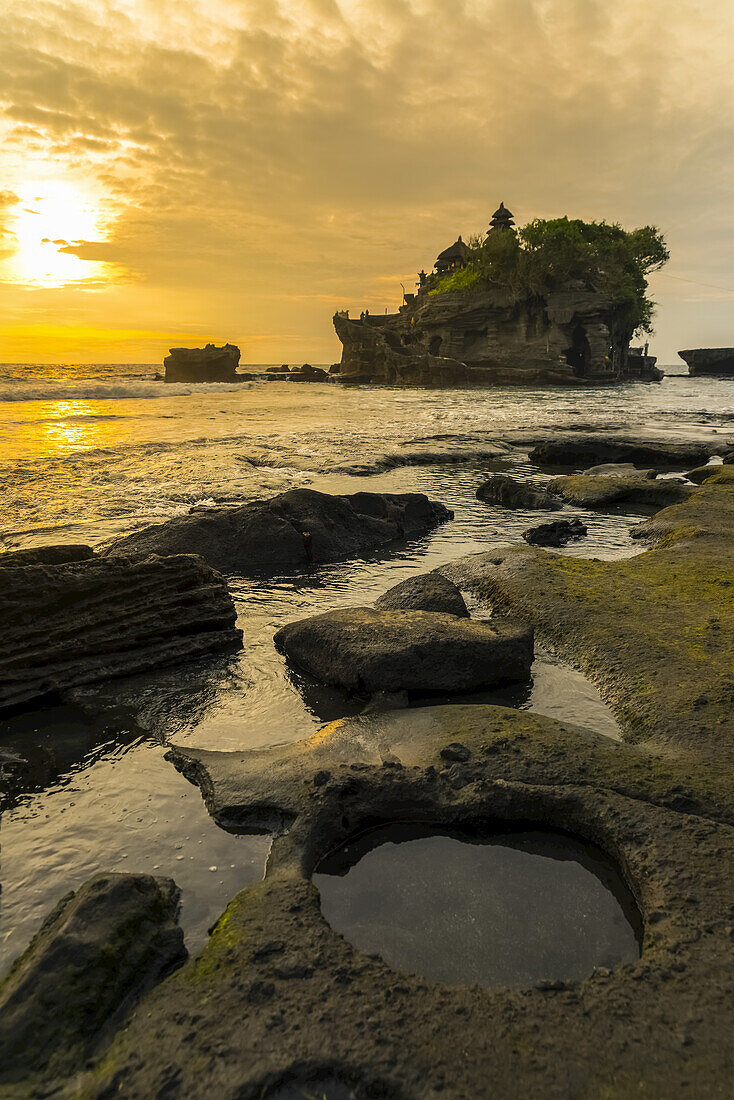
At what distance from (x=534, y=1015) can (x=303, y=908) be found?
2.63 feet

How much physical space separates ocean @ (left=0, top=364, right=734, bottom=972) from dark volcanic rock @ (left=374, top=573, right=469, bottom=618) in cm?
71

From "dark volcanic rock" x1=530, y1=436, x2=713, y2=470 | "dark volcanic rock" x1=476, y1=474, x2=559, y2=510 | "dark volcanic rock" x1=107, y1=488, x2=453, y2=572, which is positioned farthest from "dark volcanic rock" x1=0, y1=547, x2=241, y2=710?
"dark volcanic rock" x1=530, y1=436, x2=713, y2=470

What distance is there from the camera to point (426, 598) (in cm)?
522

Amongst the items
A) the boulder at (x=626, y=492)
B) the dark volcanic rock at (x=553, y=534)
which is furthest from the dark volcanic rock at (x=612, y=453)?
the dark volcanic rock at (x=553, y=534)

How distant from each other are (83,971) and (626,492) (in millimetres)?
10021

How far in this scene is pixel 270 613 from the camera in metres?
5.70

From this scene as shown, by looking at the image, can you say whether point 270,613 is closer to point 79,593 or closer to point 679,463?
point 79,593

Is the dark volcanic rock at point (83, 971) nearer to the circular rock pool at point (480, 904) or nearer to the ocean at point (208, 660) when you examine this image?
the ocean at point (208, 660)

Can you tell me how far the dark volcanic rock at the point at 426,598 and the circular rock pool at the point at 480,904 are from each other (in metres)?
2.38

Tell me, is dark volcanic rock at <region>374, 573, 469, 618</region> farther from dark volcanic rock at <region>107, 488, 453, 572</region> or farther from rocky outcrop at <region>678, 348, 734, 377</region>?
rocky outcrop at <region>678, 348, 734, 377</region>

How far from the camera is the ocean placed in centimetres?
265

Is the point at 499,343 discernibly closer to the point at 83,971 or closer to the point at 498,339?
the point at 498,339

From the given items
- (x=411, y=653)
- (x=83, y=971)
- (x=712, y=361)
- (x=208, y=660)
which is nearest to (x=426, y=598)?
(x=411, y=653)

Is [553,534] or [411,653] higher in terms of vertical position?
[411,653]
